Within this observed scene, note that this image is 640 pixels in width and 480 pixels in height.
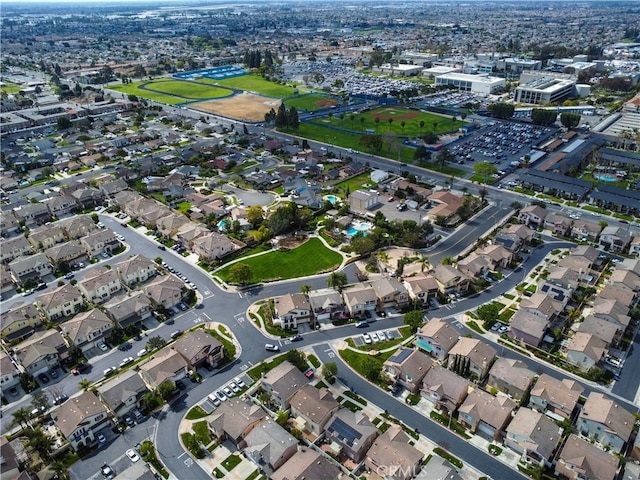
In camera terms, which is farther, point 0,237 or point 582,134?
point 582,134

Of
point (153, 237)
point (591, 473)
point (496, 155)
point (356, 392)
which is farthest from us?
point (496, 155)

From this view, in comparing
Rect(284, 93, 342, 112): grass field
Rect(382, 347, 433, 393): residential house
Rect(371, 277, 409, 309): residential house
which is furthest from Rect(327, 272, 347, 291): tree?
Rect(284, 93, 342, 112): grass field

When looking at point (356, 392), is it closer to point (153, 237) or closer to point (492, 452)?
point (492, 452)

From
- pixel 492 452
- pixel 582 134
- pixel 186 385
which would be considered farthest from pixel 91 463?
pixel 582 134

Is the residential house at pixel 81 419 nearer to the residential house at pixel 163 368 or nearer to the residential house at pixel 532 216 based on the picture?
the residential house at pixel 163 368

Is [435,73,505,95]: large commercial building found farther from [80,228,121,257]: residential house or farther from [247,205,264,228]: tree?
[80,228,121,257]: residential house

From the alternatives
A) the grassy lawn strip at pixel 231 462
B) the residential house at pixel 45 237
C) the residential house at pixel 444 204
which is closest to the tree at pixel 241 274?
the grassy lawn strip at pixel 231 462

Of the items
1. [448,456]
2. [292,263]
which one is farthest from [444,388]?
[292,263]
